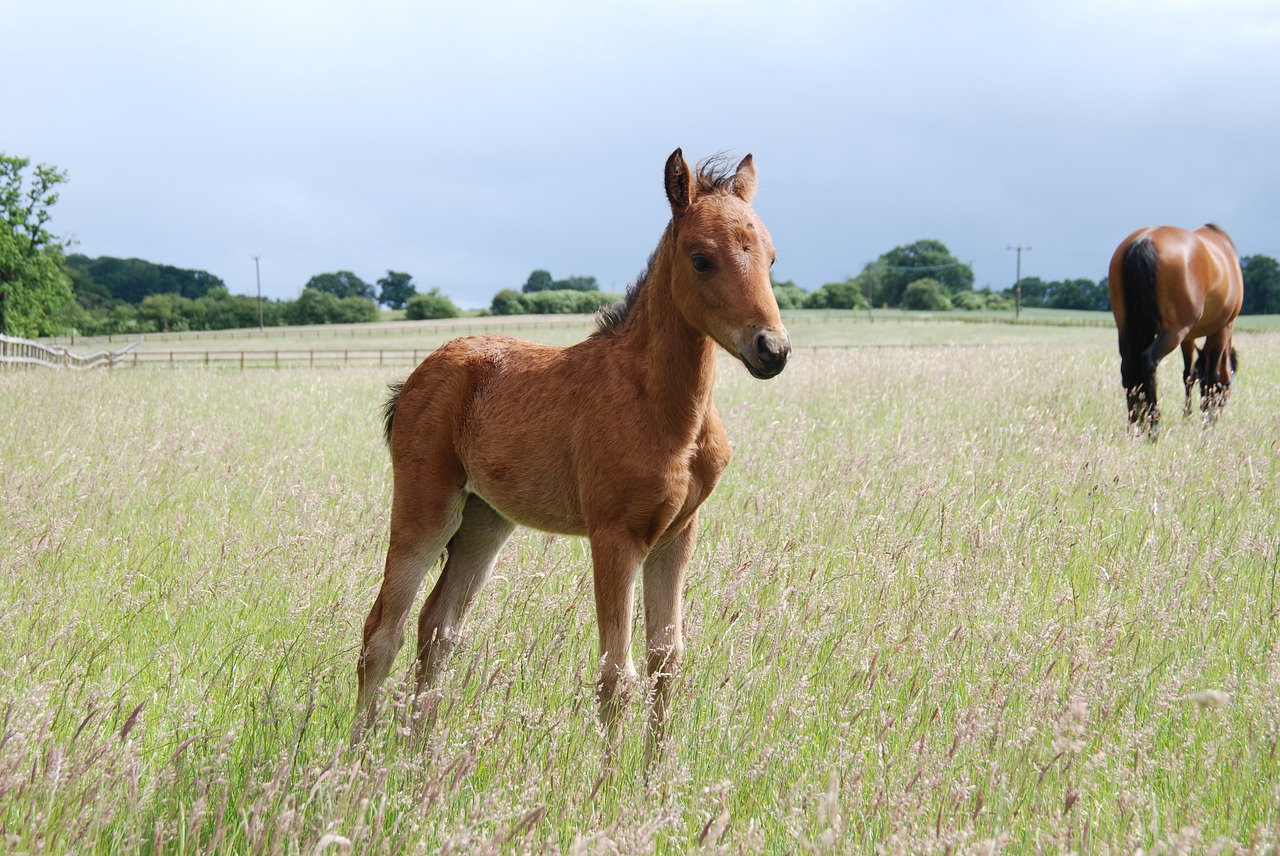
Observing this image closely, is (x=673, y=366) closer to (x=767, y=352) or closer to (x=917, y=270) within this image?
(x=767, y=352)

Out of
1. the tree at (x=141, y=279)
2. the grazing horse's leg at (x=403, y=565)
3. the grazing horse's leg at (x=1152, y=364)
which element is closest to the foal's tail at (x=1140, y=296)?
the grazing horse's leg at (x=1152, y=364)

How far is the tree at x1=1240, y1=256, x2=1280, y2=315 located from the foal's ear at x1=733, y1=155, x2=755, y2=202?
99.4 meters

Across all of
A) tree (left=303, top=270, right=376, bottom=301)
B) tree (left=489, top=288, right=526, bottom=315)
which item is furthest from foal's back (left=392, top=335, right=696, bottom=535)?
tree (left=303, top=270, right=376, bottom=301)

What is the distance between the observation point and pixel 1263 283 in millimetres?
87250

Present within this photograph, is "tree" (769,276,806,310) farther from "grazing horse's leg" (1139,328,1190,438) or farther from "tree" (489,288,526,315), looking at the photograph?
"grazing horse's leg" (1139,328,1190,438)

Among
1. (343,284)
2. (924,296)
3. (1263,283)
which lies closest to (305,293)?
(343,284)

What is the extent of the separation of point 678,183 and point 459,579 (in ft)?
6.42

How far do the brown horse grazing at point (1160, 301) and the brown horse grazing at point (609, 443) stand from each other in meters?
8.14

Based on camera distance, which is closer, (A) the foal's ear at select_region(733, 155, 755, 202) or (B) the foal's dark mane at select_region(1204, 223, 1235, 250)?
(A) the foal's ear at select_region(733, 155, 755, 202)

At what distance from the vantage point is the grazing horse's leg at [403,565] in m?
3.77

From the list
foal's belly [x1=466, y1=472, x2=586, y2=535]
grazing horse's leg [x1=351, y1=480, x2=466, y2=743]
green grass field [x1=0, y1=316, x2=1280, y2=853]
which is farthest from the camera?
grazing horse's leg [x1=351, y1=480, x2=466, y2=743]

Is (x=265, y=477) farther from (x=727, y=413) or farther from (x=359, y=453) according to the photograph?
(x=727, y=413)

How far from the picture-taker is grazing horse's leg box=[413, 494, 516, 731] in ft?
13.0

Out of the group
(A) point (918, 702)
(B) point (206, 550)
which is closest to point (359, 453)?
(B) point (206, 550)
